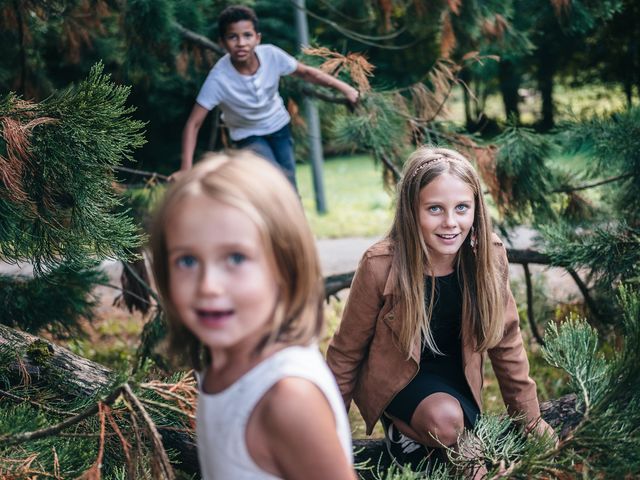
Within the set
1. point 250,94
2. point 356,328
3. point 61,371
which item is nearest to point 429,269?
point 356,328

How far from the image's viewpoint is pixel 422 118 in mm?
3652

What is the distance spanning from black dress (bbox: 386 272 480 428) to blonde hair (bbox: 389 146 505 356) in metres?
0.06

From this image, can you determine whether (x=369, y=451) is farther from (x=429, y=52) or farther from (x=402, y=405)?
(x=429, y=52)

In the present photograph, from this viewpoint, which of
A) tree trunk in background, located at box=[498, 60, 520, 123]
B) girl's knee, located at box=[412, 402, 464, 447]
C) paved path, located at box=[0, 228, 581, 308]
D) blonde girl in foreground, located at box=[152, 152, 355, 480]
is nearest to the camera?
blonde girl in foreground, located at box=[152, 152, 355, 480]

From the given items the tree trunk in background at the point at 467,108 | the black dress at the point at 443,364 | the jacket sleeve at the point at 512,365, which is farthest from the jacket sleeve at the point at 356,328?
the tree trunk in background at the point at 467,108

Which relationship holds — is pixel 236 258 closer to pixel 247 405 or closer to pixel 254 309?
pixel 254 309

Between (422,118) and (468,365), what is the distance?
1613 mm

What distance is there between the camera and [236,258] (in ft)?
3.56

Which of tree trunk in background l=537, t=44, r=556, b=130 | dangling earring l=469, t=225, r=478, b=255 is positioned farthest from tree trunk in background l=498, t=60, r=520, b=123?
dangling earring l=469, t=225, r=478, b=255

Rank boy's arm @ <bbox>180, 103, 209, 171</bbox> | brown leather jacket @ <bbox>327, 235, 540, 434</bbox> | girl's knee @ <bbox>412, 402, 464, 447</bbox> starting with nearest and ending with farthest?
1. girl's knee @ <bbox>412, 402, 464, 447</bbox>
2. brown leather jacket @ <bbox>327, 235, 540, 434</bbox>
3. boy's arm @ <bbox>180, 103, 209, 171</bbox>

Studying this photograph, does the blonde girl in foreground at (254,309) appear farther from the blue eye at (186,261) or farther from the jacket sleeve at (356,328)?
the jacket sleeve at (356,328)

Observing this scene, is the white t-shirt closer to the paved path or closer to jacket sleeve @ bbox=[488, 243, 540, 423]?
jacket sleeve @ bbox=[488, 243, 540, 423]

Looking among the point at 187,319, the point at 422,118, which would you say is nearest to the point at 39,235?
the point at 187,319

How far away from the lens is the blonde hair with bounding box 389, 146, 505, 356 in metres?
2.30
